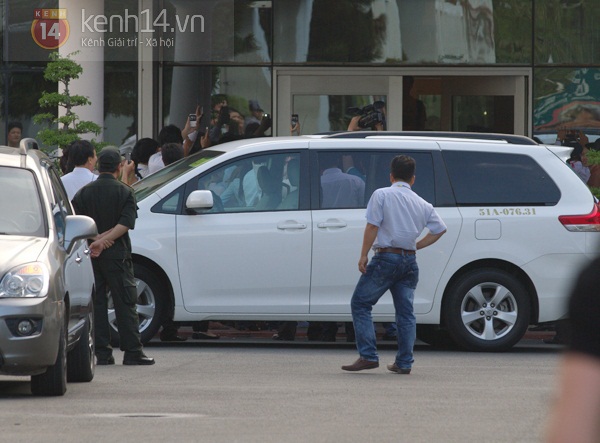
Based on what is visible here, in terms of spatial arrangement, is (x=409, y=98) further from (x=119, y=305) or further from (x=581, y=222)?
(x=119, y=305)

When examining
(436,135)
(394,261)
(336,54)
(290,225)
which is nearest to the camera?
(394,261)

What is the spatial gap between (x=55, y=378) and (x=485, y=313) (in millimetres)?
5150

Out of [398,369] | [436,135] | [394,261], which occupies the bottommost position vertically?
[398,369]

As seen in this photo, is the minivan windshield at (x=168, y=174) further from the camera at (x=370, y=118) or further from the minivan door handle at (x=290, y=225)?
the camera at (x=370, y=118)

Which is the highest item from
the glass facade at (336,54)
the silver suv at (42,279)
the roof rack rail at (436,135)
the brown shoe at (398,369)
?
the glass facade at (336,54)

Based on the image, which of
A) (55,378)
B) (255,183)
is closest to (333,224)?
(255,183)

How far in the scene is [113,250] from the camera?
419 inches

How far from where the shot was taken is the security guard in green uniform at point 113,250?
10.6 meters

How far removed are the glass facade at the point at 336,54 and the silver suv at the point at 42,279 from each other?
11.1m

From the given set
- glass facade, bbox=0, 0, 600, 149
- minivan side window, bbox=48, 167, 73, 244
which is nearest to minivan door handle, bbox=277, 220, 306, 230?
minivan side window, bbox=48, 167, 73, 244

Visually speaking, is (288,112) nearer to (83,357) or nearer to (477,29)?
(477,29)

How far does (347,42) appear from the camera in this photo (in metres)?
20.6

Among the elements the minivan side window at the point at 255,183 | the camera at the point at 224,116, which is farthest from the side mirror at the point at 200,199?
the camera at the point at 224,116

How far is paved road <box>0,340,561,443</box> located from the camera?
6949 mm
